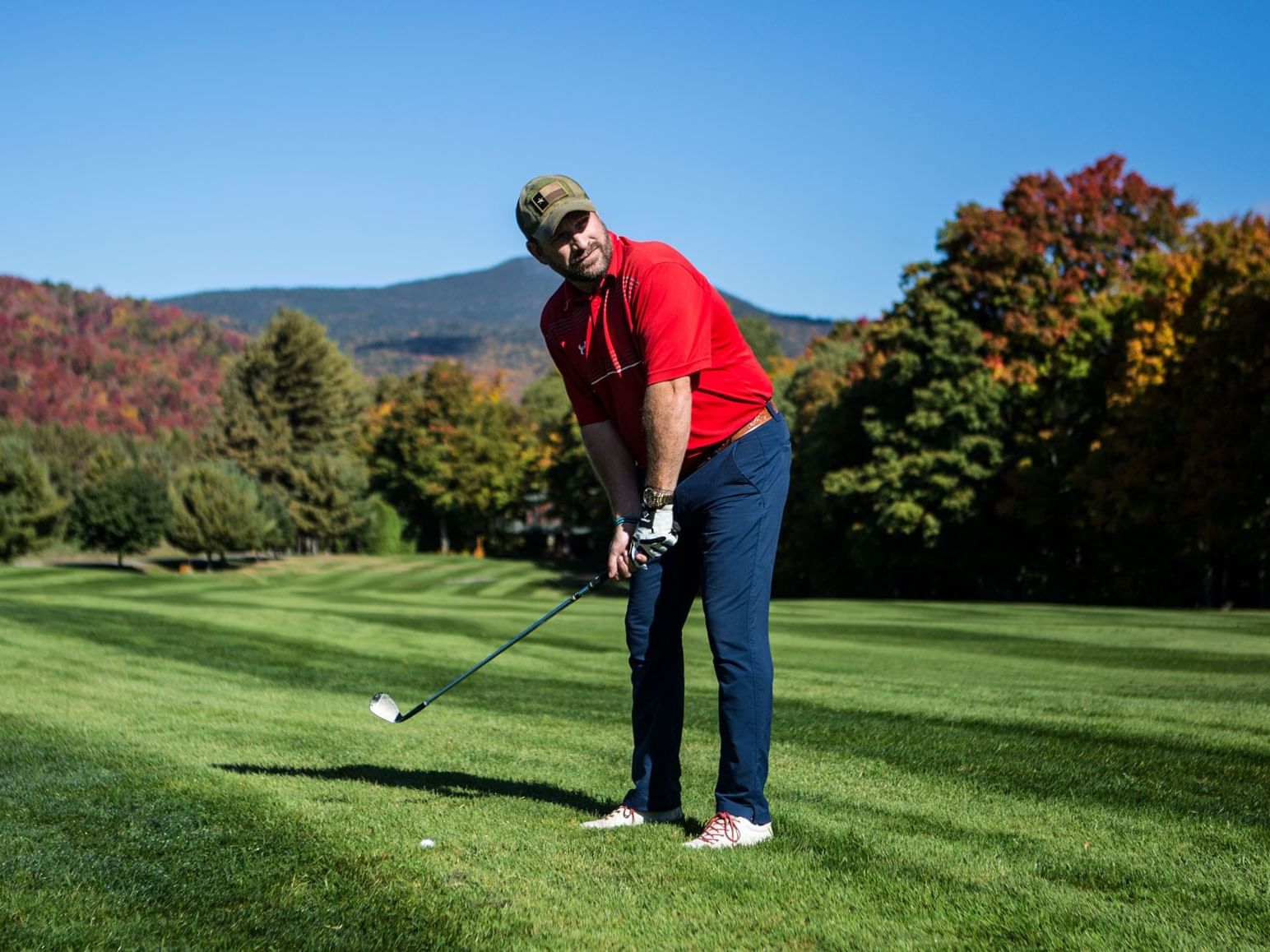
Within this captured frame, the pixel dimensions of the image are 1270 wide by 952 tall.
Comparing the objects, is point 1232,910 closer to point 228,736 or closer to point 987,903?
point 987,903

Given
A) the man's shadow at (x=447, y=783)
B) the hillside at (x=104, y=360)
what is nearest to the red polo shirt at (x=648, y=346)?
the man's shadow at (x=447, y=783)

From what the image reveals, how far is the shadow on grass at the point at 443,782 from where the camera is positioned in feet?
16.7

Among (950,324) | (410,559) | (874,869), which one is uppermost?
(950,324)

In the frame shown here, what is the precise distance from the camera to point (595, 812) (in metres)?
4.81

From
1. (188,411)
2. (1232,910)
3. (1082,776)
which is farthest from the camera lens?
(188,411)

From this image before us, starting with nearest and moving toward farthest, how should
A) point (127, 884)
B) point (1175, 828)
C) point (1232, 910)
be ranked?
point (1232, 910)
point (127, 884)
point (1175, 828)

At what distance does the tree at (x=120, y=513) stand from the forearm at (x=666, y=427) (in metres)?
54.2

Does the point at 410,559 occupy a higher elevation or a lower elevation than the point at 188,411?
lower

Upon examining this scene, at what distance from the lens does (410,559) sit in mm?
64812

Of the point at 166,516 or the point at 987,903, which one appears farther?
the point at 166,516

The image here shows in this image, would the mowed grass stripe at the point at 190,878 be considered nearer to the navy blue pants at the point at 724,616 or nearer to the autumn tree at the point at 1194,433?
the navy blue pants at the point at 724,616

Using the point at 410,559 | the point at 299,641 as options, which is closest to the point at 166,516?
the point at 410,559

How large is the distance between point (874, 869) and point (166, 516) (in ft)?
182

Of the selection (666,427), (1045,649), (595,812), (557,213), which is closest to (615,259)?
(557,213)
